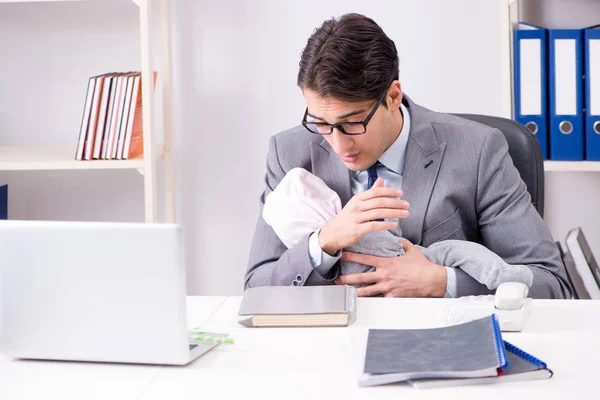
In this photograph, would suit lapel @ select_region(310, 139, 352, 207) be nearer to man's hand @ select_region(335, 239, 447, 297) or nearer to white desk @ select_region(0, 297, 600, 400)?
man's hand @ select_region(335, 239, 447, 297)

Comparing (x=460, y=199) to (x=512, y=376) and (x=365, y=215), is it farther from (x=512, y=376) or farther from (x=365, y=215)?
(x=512, y=376)

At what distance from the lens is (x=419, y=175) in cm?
174

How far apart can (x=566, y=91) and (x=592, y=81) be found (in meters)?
0.07

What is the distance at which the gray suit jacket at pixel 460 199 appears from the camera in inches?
65.9

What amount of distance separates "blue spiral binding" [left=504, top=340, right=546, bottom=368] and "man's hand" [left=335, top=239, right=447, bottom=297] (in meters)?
0.44

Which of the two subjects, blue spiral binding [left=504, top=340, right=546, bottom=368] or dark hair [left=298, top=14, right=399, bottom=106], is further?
dark hair [left=298, top=14, right=399, bottom=106]

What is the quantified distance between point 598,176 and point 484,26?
2.02ft

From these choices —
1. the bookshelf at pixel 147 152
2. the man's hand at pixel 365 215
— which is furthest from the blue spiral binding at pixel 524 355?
the bookshelf at pixel 147 152

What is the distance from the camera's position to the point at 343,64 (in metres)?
1.60

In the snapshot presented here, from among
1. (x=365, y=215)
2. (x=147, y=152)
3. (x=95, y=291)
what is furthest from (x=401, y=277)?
(x=147, y=152)

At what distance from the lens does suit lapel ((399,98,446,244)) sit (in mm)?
1729

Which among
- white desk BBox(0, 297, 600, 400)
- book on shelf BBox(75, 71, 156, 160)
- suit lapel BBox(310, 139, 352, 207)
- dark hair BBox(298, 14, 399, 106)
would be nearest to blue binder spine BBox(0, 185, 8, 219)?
book on shelf BBox(75, 71, 156, 160)

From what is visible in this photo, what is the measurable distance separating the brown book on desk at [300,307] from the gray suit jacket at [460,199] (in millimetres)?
235

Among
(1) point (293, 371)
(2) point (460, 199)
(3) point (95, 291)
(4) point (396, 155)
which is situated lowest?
(1) point (293, 371)
